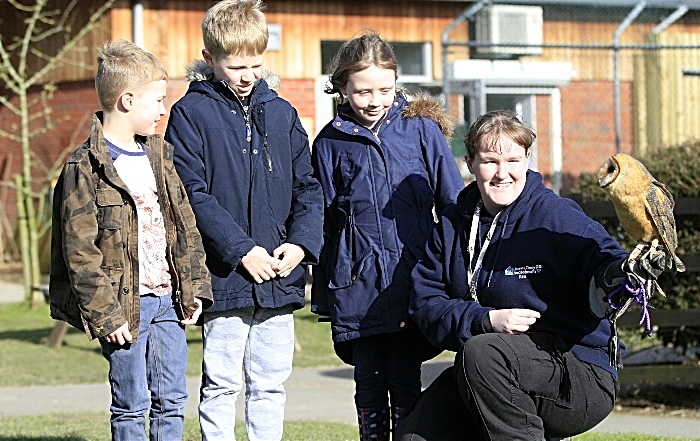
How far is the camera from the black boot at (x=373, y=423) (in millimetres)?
4461

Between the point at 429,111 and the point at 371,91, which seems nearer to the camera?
the point at 371,91

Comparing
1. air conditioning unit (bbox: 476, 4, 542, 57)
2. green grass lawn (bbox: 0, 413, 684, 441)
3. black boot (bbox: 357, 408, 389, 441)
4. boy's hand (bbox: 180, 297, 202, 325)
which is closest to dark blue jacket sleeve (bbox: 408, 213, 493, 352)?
black boot (bbox: 357, 408, 389, 441)

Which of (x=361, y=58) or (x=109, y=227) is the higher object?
(x=361, y=58)

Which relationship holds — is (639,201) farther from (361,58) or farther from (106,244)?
(106,244)

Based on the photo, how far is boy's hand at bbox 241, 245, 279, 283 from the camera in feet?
13.7

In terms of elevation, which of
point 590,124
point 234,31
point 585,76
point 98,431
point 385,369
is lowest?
point 98,431

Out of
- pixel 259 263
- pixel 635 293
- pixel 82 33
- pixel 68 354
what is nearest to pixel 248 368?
pixel 259 263

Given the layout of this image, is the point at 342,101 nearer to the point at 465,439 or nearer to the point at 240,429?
the point at 465,439

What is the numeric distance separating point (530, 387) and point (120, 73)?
2065mm

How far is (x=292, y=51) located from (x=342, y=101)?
10.5 m

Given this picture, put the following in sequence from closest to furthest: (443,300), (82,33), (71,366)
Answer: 1. (443,300)
2. (71,366)
3. (82,33)

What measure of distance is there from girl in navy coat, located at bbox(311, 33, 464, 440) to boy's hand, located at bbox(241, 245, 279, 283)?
0.34 meters

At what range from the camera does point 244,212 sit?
4309 millimetres

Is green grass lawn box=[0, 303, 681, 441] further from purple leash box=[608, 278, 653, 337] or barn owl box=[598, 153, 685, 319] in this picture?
barn owl box=[598, 153, 685, 319]
